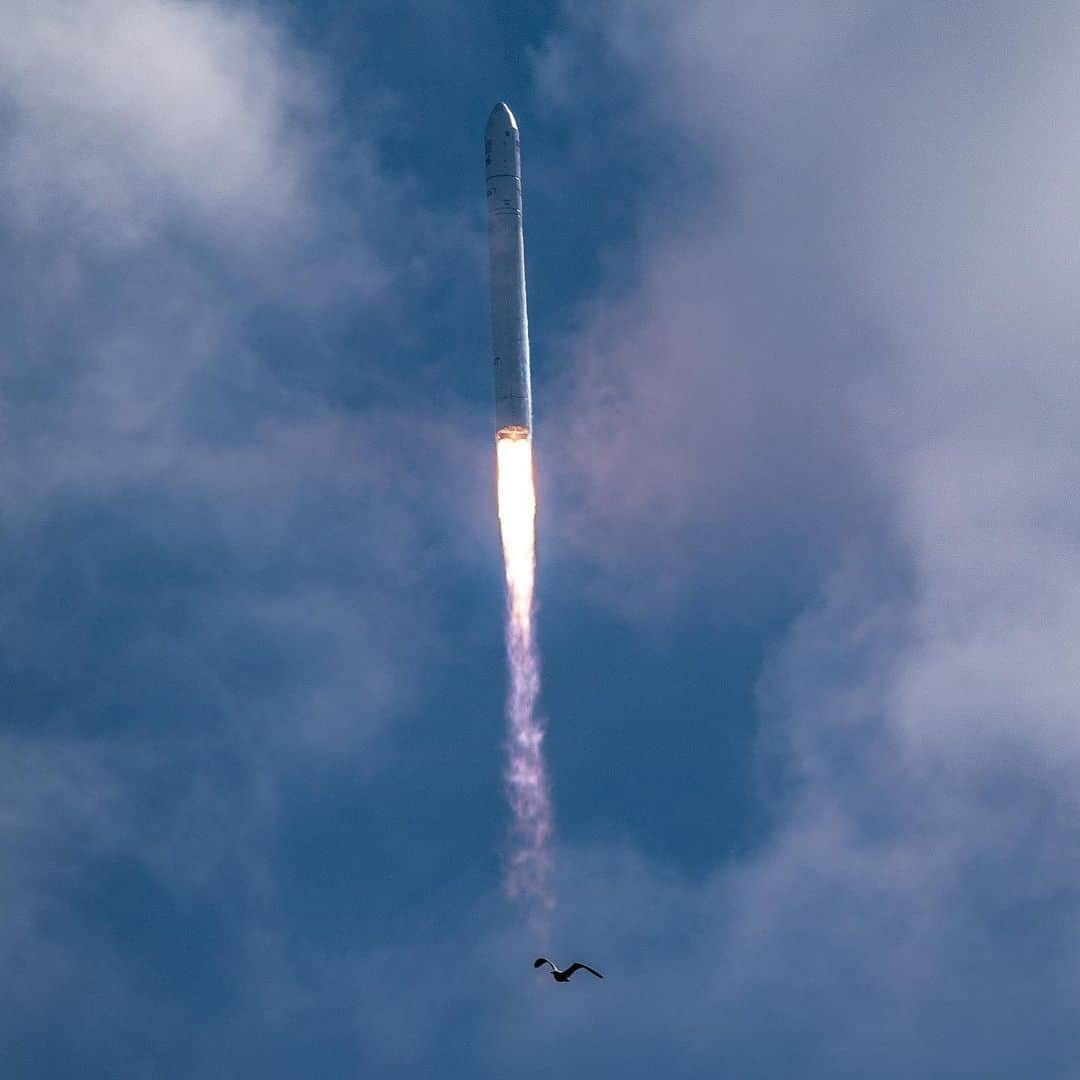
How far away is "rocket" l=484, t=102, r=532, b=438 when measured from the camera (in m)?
103

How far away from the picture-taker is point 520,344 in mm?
104188

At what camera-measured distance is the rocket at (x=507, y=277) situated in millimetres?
103125

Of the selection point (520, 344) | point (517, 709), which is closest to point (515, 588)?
point (517, 709)

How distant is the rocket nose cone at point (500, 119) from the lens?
4269 inches

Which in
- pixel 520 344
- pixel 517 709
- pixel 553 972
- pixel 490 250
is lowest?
pixel 553 972

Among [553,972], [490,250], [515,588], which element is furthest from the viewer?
[515,588]

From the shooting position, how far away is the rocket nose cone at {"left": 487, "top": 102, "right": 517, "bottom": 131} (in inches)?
4269

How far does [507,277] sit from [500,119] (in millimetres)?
12682

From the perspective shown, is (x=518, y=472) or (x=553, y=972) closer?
(x=553, y=972)

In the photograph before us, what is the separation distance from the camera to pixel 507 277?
105500 mm

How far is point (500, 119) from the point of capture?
109 meters

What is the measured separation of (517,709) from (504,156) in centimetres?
4354

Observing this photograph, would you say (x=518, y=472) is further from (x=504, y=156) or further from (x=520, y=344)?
(x=504, y=156)

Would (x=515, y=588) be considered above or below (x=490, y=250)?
below
